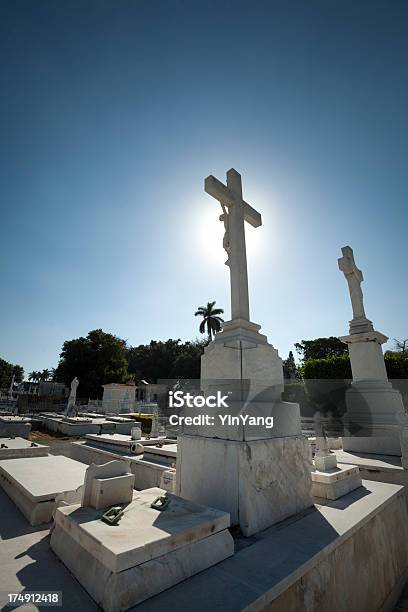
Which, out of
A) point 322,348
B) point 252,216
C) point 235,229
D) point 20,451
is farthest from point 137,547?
point 322,348

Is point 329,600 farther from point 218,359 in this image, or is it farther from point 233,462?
point 218,359

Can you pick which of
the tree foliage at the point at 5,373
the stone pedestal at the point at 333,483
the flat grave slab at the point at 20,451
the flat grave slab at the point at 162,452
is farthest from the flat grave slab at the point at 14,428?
the tree foliage at the point at 5,373

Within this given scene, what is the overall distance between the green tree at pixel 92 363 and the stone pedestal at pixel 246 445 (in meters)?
34.9

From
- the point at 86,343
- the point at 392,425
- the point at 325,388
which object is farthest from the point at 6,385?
the point at 392,425

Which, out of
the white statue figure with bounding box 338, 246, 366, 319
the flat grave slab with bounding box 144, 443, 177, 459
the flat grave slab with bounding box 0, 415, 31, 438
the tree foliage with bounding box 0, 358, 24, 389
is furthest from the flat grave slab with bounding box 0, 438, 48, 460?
the tree foliage with bounding box 0, 358, 24, 389

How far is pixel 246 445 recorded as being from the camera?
2484 millimetres

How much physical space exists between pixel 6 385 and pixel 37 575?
3500 inches

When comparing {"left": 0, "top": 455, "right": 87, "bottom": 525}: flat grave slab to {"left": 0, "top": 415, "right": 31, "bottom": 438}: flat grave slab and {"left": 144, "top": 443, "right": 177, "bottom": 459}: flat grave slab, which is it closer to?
{"left": 144, "top": 443, "right": 177, "bottom": 459}: flat grave slab

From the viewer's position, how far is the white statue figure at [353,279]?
8.25m

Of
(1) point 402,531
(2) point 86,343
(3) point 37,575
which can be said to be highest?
(2) point 86,343

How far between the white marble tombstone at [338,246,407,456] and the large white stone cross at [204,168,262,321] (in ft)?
17.0

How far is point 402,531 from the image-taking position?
3520mm

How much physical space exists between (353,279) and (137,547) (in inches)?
342

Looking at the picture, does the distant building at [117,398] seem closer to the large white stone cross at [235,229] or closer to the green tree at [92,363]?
the green tree at [92,363]
